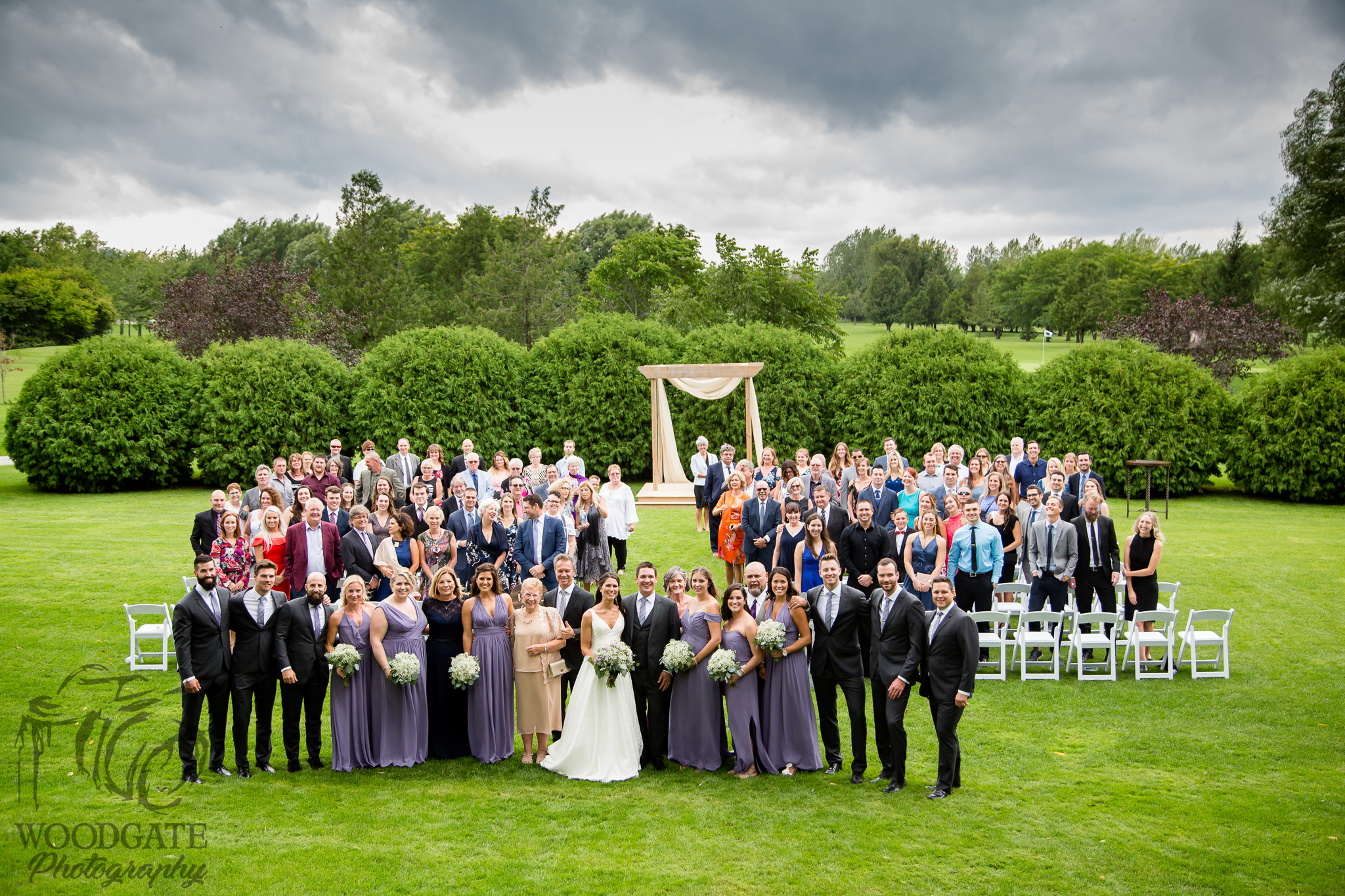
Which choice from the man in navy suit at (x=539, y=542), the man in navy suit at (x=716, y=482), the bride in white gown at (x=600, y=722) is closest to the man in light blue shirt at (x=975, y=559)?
the bride in white gown at (x=600, y=722)

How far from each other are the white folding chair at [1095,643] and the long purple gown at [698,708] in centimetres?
435

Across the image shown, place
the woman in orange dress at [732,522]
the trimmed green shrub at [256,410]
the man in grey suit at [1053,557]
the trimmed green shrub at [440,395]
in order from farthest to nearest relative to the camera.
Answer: the trimmed green shrub at [440,395]
the trimmed green shrub at [256,410]
the woman in orange dress at [732,522]
the man in grey suit at [1053,557]

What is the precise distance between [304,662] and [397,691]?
31.1 inches

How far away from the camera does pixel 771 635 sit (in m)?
7.31

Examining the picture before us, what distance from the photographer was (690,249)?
5150cm

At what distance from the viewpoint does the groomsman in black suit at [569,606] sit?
792cm

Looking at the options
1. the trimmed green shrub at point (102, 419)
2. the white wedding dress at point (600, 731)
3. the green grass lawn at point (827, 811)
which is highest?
the trimmed green shrub at point (102, 419)

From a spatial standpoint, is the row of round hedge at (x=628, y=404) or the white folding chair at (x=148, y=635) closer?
the white folding chair at (x=148, y=635)

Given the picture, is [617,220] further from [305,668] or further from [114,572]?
[305,668]

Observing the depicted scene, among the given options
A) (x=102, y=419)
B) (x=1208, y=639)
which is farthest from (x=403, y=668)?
(x=102, y=419)

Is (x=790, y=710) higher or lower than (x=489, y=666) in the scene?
lower

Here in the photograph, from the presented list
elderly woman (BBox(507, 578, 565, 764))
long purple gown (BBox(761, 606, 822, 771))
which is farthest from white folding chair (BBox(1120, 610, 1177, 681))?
elderly woman (BBox(507, 578, 565, 764))

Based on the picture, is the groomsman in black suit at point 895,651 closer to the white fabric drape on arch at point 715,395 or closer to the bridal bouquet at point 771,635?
the bridal bouquet at point 771,635

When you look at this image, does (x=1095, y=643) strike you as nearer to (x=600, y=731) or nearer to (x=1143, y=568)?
(x=1143, y=568)
